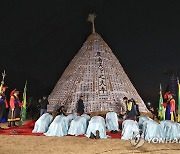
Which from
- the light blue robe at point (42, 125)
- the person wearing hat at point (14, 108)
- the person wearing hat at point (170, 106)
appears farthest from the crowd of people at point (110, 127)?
the person wearing hat at point (170, 106)

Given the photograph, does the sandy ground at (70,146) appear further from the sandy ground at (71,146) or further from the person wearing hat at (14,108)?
the person wearing hat at (14,108)

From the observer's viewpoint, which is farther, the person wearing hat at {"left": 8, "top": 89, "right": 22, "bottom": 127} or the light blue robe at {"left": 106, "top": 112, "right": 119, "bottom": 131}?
the person wearing hat at {"left": 8, "top": 89, "right": 22, "bottom": 127}

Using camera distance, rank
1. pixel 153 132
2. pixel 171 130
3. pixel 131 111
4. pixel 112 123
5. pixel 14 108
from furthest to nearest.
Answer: pixel 14 108, pixel 112 123, pixel 131 111, pixel 171 130, pixel 153 132

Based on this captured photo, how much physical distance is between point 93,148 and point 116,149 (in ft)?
1.78

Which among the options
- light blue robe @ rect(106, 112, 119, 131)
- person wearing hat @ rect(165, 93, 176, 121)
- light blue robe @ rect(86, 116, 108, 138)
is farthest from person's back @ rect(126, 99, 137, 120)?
person wearing hat @ rect(165, 93, 176, 121)

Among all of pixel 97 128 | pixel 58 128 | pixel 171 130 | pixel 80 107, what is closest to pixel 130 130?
pixel 97 128

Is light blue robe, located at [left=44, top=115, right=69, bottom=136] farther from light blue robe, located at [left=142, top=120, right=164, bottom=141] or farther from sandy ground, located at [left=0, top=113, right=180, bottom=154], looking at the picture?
light blue robe, located at [left=142, top=120, right=164, bottom=141]

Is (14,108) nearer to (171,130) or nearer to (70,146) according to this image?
(70,146)

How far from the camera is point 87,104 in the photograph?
11.1 m

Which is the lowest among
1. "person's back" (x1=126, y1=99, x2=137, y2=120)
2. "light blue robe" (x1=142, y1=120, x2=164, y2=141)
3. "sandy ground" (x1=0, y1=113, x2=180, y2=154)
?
"sandy ground" (x1=0, y1=113, x2=180, y2=154)

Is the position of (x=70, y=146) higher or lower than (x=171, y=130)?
lower

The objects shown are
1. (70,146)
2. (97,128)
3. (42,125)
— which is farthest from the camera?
(42,125)

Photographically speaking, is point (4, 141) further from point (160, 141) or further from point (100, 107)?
Answer: point (100, 107)

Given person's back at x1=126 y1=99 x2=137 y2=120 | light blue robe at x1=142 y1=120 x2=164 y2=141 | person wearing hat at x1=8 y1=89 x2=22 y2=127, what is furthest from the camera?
person wearing hat at x1=8 y1=89 x2=22 y2=127
